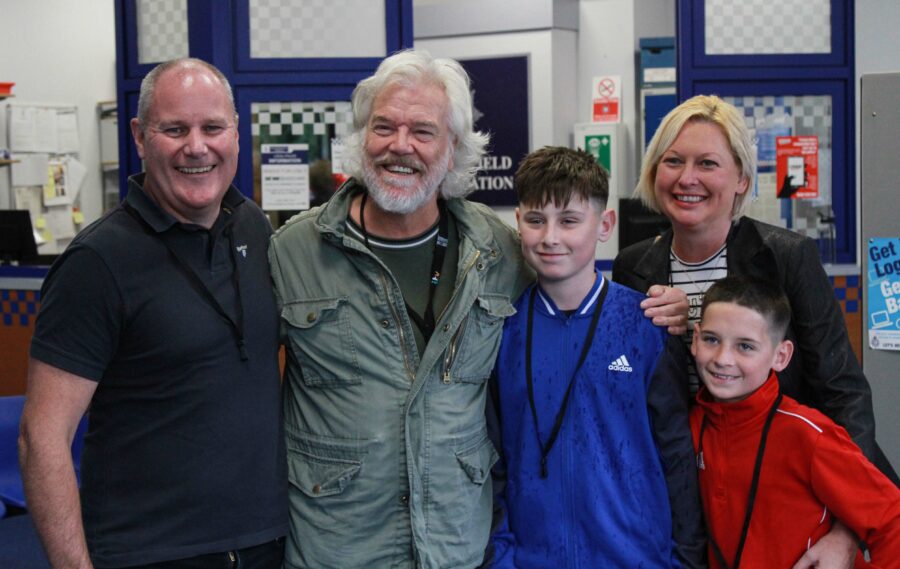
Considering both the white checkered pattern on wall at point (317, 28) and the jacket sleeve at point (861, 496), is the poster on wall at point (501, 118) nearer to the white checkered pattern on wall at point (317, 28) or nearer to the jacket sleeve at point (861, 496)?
the white checkered pattern on wall at point (317, 28)

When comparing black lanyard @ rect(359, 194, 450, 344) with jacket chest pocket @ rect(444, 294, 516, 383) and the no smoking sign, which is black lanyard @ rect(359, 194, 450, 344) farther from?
the no smoking sign

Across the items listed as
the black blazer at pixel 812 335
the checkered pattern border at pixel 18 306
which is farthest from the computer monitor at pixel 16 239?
the black blazer at pixel 812 335

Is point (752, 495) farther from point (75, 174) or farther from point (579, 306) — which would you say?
point (75, 174)

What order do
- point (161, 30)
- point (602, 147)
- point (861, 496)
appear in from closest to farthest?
point (861, 496), point (161, 30), point (602, 147)

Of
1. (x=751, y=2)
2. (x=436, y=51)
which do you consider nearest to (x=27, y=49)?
(x=436, y=51)

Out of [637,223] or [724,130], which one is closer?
[724,130]

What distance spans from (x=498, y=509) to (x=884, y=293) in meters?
1.74

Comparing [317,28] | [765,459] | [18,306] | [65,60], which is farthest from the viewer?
[65,60]

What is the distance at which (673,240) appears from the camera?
8.59 feet

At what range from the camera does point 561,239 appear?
2285 mm

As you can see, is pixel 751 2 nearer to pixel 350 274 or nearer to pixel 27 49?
pixel 350 274

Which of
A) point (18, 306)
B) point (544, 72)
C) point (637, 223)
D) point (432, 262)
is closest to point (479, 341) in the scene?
point (432, 262)

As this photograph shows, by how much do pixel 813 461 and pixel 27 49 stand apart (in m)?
8.05

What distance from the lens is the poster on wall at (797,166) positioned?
5.32 metres
